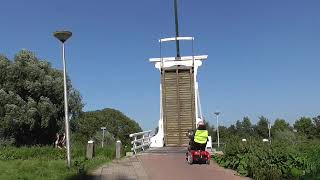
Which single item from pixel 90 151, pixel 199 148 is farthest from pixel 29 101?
pixel 199 148

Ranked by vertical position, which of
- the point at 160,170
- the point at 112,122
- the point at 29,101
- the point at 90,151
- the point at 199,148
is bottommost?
the point at 160,170

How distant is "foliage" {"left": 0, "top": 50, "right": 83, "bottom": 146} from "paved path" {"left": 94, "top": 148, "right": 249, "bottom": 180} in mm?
26502

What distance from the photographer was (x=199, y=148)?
64.8ft

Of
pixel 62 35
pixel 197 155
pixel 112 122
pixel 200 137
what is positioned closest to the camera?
pixel 62 35

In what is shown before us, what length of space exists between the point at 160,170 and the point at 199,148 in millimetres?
2451

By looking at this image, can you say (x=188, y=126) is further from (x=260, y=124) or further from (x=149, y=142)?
(x=260, y=124)

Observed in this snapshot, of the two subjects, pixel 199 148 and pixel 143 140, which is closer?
pixel 199 148

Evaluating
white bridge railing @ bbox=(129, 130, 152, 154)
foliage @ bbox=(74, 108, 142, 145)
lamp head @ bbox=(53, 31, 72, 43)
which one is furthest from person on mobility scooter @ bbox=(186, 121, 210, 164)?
foliage @ bbox=(74, 108, 142, 145)

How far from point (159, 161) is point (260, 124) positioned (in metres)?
80.9

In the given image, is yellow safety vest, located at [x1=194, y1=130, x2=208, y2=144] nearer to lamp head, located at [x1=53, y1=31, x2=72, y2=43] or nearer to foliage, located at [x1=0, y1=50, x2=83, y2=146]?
lamp head, located at [x1=53, y1=31, x2=72, y2=43]

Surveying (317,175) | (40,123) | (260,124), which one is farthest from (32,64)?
(260,124)

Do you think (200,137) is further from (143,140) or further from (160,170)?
(143,140)

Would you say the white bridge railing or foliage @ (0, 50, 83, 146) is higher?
foliage @ (0, 50, 83, 146)

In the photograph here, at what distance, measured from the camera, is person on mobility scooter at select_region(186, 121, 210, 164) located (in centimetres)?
1942
